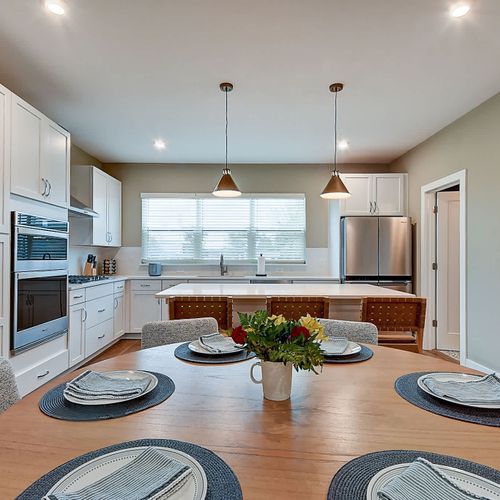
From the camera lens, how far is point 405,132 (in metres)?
4.06

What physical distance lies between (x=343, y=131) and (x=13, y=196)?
3.30 meters

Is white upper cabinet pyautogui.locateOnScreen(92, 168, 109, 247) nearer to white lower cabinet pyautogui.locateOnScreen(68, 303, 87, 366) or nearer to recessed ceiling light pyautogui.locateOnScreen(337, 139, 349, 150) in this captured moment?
white lower cabinet pyautogui.locateOnScreen(68, 303, 87, 366)

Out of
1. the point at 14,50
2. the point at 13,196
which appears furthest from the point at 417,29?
the point at 13,196

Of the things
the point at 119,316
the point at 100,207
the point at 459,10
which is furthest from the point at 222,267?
the point at 459,10

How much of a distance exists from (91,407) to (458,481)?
0.88 metres

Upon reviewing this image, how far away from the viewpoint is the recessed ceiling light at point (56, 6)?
1934 mm

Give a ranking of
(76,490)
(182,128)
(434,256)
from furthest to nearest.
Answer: (434,256) < (182,128) < (76,490)

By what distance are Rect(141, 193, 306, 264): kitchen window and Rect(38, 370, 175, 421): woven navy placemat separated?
437 cm

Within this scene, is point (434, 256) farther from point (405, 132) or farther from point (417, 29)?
point (417, 29)

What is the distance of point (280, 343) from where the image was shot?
0.98 m

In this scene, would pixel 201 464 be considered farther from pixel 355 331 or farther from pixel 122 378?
pixel 355 331

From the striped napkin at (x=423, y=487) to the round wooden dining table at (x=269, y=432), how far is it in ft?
0.38

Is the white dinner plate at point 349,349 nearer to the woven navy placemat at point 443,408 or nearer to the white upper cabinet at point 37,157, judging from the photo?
the woven navy placemat at point 443,408

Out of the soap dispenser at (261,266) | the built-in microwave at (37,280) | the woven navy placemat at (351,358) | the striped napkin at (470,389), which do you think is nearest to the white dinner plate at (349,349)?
the woven navy placemat at (351,358)
